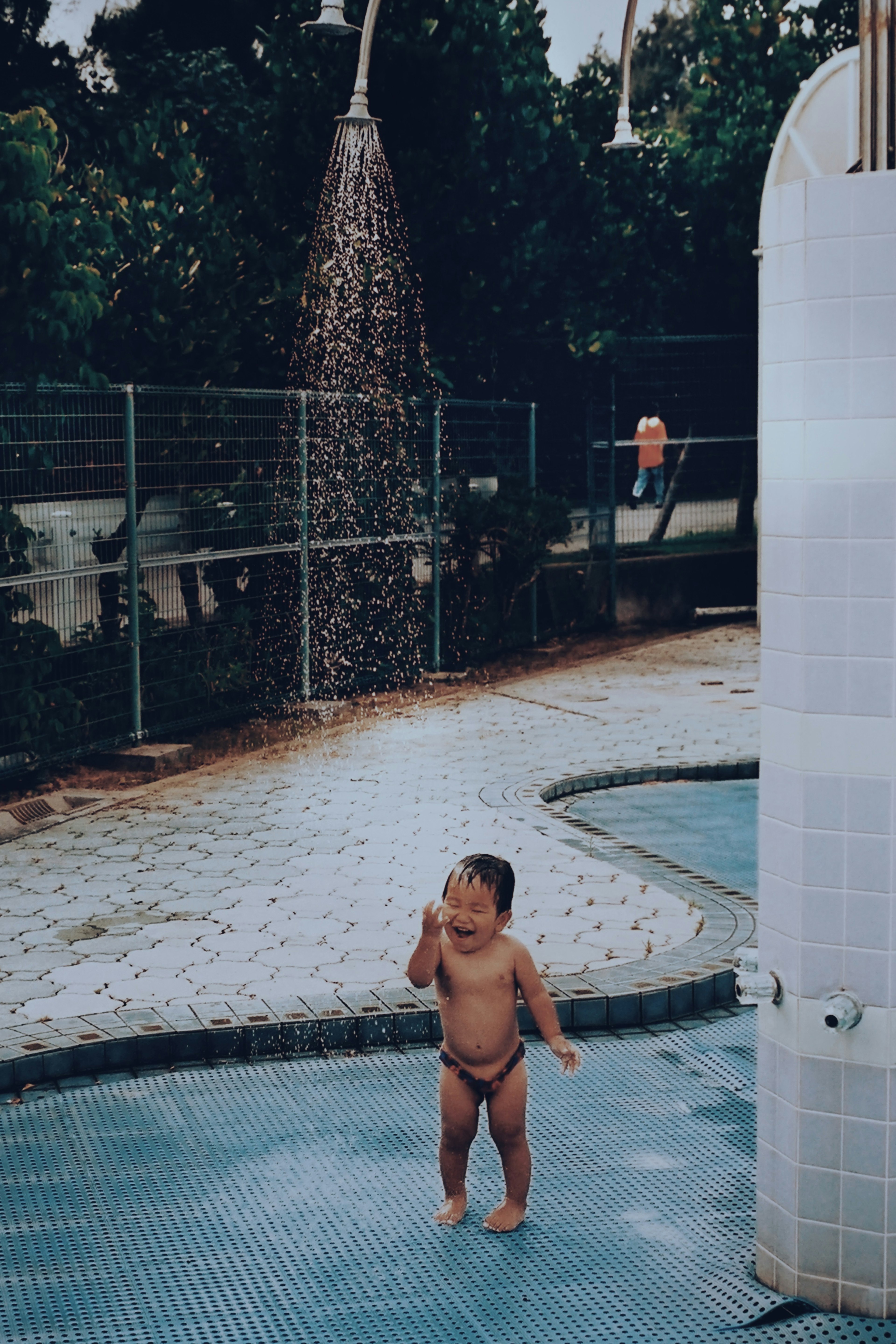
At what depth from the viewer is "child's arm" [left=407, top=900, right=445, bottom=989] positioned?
4020 mm

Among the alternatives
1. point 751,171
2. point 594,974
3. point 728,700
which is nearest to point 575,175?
point 751,171

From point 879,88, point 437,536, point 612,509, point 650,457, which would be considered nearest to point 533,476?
point 612,509

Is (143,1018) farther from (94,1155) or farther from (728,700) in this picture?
(728,700)

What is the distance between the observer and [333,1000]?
5645mm

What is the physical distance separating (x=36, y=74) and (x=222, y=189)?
7.10 m

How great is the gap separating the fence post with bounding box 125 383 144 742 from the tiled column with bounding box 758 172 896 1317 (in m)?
6.75

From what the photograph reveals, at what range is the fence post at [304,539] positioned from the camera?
39.0 ft

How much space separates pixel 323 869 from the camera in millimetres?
7641

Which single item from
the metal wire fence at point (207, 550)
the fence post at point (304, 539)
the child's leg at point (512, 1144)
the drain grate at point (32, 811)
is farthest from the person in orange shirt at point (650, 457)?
the child's leg at point (512, 1144)

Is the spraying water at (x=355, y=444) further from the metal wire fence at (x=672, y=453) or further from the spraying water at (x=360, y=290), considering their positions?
the metal wire fence at (x=672, y=453)

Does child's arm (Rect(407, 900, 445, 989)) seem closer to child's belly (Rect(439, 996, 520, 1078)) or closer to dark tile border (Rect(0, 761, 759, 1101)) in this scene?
child's belly (Rect(439, 996, 520, 1078))

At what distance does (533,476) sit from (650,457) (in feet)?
7.55

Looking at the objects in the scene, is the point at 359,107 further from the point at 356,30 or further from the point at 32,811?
the point at 32,811

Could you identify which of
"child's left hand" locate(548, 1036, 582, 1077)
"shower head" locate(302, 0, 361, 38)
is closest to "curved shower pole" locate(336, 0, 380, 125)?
"shower head" locate(302, 0, 361, 38)
